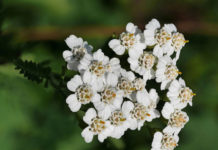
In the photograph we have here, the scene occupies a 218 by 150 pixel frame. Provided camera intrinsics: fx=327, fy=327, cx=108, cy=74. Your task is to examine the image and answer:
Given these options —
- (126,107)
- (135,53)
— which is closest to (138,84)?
(126,107)

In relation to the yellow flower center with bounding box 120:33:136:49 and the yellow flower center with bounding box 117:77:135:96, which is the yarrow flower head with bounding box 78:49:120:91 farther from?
the yellow flower center with bounding box 120:33:136:49

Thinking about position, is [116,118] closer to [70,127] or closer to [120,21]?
[70,127]

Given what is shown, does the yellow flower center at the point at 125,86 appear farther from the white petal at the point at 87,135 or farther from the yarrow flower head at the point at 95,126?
the white petal at the point at 87,135

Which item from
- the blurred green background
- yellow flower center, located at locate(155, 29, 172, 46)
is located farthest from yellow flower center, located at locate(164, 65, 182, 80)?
the blurred green background

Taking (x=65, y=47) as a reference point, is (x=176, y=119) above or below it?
below

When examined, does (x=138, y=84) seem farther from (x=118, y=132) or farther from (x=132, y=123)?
(x=118, y=132)

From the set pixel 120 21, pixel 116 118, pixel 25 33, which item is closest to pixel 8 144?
pixel 25 33

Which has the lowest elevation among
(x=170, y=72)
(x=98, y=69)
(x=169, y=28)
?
(x=98, y=69)
